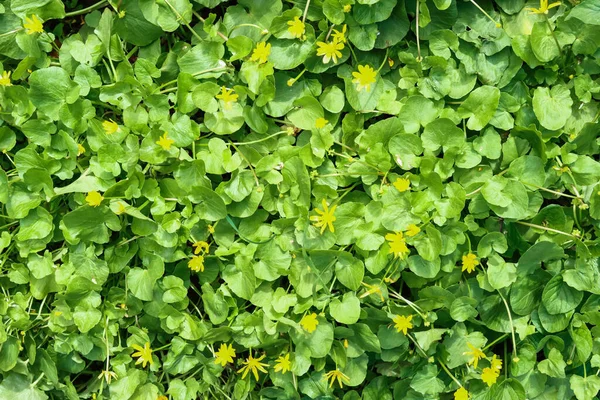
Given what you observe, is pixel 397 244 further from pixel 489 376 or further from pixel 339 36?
pixel 339 36

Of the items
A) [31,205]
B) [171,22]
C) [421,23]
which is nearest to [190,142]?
[171,22]

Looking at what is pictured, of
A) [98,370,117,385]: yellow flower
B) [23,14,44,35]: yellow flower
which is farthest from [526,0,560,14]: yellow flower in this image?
[98,370,117,385]: yellow flower

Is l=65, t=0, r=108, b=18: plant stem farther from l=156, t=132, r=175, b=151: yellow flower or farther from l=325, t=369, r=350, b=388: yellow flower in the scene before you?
A: l=325, t=369, r=350, b=388: yellow flower

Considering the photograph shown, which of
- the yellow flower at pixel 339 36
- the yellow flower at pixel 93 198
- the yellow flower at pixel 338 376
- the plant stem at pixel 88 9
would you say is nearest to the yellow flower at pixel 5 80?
the plant stem at pixel 88 9

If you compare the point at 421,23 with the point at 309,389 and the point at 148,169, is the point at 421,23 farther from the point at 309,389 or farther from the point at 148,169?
the point at 309,389

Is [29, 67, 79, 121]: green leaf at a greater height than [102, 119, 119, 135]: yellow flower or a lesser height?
greater

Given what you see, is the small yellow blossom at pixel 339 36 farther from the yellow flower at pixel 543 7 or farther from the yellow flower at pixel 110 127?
the yellow flower at pixel 110 127

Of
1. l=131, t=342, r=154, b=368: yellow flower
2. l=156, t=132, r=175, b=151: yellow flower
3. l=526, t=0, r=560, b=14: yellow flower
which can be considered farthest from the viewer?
l=131, t=342, r=154, b=368: yellow flower

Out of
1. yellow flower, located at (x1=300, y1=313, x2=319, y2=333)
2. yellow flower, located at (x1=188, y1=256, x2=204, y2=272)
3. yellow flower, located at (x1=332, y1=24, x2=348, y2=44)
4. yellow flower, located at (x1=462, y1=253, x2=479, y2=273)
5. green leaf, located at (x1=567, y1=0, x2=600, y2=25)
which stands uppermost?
green leaf, located at (x1=567, y1=0, x2=600, y2=25)
